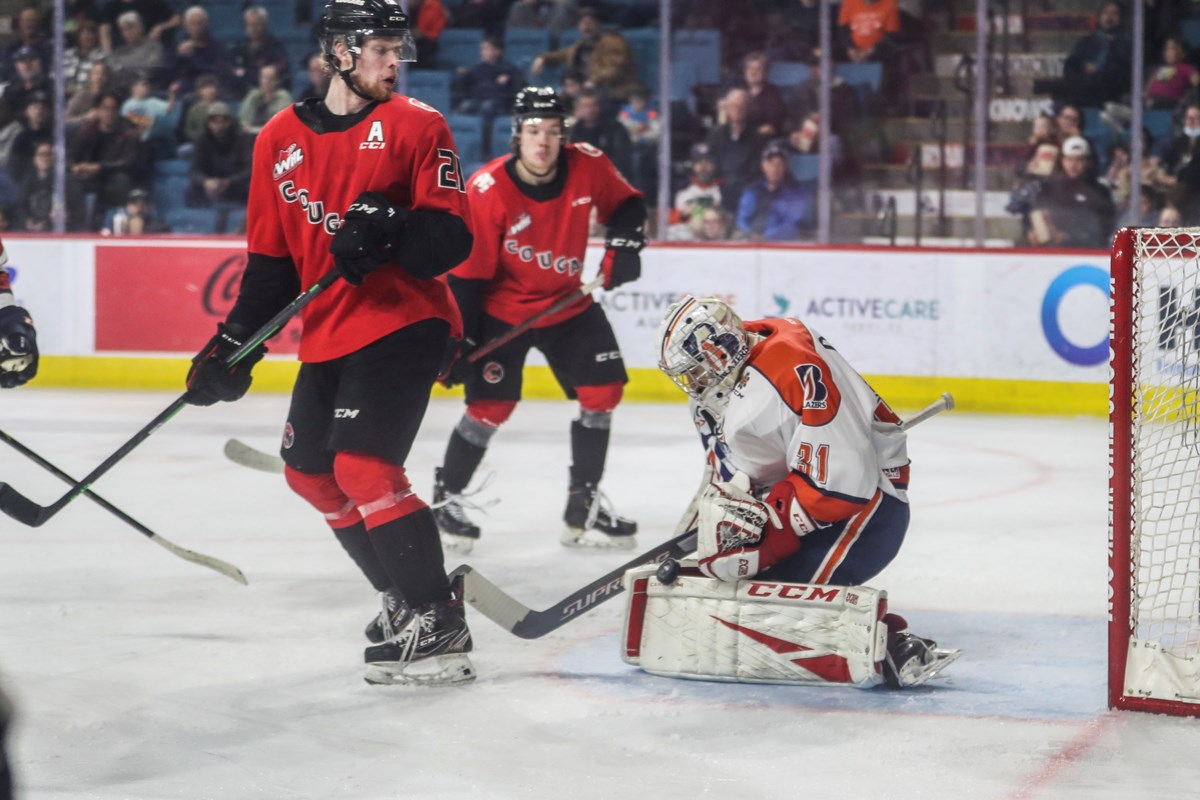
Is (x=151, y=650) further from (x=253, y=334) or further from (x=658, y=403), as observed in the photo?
(x=658, y=403)

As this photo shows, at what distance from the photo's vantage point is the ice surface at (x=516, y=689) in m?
2.62

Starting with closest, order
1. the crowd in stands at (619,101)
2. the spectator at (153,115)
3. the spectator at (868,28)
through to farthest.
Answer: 1. the crowd in stands at (619,101)
2. the spectator at (868,28)
3. the spectator at (153,115)

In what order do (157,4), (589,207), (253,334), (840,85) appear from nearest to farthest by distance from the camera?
(253,334) → (589,207) → (840,85) → (157,4)

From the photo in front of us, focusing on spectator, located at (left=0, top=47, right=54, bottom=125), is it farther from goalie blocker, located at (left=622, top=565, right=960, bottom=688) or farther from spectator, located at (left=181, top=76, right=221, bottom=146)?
goalie blocker, located at (left=622, top=565, right=960, bottom=688)

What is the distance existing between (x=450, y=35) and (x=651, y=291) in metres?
1.92

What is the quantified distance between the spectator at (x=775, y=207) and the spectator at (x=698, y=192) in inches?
6.1

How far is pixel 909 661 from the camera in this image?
3.09 m

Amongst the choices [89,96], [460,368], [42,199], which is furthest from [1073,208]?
[42,199]

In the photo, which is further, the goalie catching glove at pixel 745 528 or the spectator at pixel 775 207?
the spectator at pixel 775 207

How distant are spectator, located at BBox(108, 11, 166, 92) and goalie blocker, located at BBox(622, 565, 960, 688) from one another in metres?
6.37

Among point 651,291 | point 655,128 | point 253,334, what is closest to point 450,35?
point 655,128

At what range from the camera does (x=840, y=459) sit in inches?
117

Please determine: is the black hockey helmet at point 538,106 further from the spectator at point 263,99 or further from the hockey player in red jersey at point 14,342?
the spectator at point 263,99

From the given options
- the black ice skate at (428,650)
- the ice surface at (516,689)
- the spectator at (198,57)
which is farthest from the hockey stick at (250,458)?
the spectator at (198,57)
